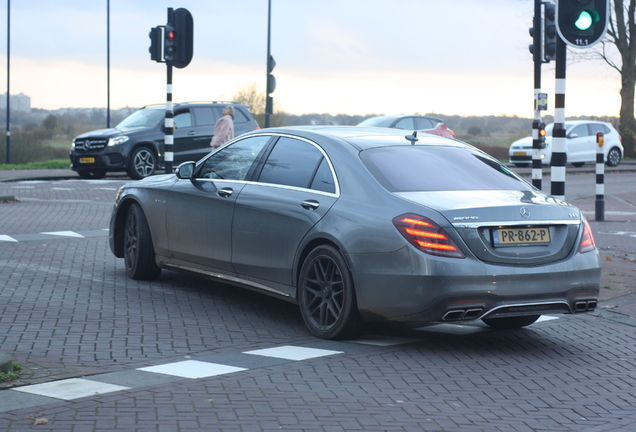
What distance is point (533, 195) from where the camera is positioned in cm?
654

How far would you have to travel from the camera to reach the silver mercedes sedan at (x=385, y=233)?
5.86m

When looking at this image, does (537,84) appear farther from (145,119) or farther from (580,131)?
(580,131)

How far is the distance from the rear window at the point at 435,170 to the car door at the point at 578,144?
26188mm

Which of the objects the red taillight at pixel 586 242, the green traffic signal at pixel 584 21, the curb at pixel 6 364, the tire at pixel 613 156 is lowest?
the curb at pixel 6 364

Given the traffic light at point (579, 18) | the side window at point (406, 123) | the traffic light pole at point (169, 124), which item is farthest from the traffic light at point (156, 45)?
the side window at point (406, 123)

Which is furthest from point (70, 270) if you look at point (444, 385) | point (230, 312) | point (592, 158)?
point (592, 158)

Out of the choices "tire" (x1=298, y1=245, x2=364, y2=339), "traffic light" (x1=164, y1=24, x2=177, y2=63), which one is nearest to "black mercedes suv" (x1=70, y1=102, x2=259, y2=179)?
"traffic light" (x1=164, y1=24, x2=177, y2=63)

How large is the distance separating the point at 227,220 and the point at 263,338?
1.27 metres

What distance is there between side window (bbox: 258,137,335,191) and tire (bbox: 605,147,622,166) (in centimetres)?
2898

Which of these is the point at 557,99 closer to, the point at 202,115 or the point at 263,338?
the point at 263,338

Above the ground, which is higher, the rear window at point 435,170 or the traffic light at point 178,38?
the traffic light at point 178,38

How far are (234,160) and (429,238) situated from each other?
8.04ft

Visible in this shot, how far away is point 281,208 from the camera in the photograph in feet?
22.4

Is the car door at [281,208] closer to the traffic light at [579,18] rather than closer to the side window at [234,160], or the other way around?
the side window at [234,160]
